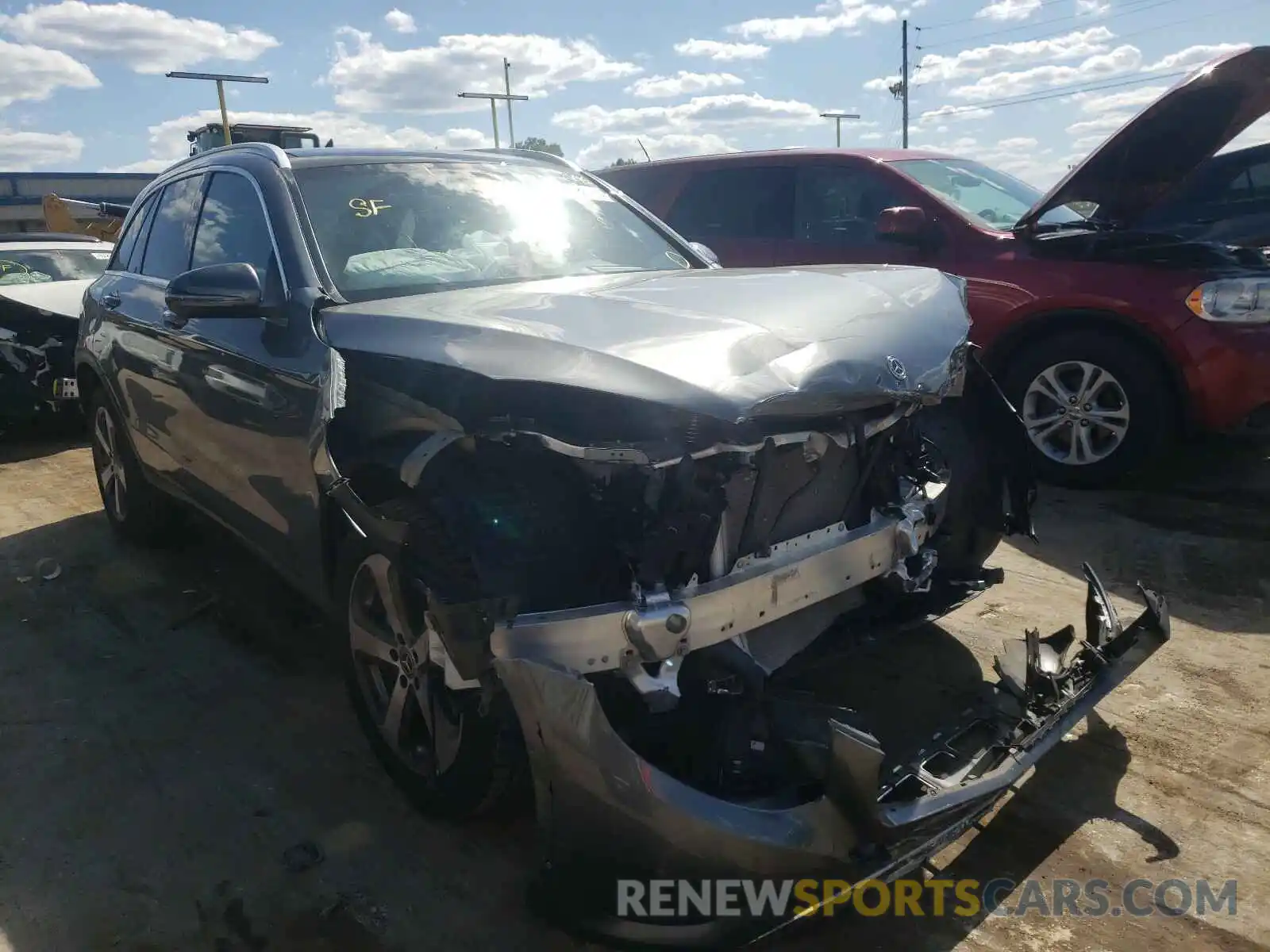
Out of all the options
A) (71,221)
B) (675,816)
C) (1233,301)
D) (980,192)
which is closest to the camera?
(675,816)

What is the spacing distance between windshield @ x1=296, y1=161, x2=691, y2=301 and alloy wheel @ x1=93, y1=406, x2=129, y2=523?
249 centimetres

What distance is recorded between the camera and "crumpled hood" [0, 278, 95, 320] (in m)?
7.42

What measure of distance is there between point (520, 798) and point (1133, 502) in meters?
3.85

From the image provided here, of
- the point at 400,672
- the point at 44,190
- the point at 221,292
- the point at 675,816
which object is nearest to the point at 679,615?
the point at 675,816

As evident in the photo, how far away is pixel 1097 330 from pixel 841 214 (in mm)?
1804

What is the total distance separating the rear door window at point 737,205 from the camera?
21.6 feet

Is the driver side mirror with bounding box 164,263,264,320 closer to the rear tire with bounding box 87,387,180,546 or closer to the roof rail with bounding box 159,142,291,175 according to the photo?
the roof rail with bounding box 159,142,291,175

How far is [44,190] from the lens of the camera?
3409 cm

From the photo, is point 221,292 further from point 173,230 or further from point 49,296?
point 49,296

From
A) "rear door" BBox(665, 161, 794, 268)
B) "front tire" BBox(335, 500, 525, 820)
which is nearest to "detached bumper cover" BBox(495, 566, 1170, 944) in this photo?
"front tire" BBox(335, 500, 525, 820)

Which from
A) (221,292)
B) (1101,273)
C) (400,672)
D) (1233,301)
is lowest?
(400,672)

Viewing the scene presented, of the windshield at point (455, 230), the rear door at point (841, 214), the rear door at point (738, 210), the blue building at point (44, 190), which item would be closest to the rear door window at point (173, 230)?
the windshield at point (455, 230)

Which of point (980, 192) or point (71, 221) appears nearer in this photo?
point (980, 192)

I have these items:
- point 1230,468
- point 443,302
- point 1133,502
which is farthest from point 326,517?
point 1230,468
